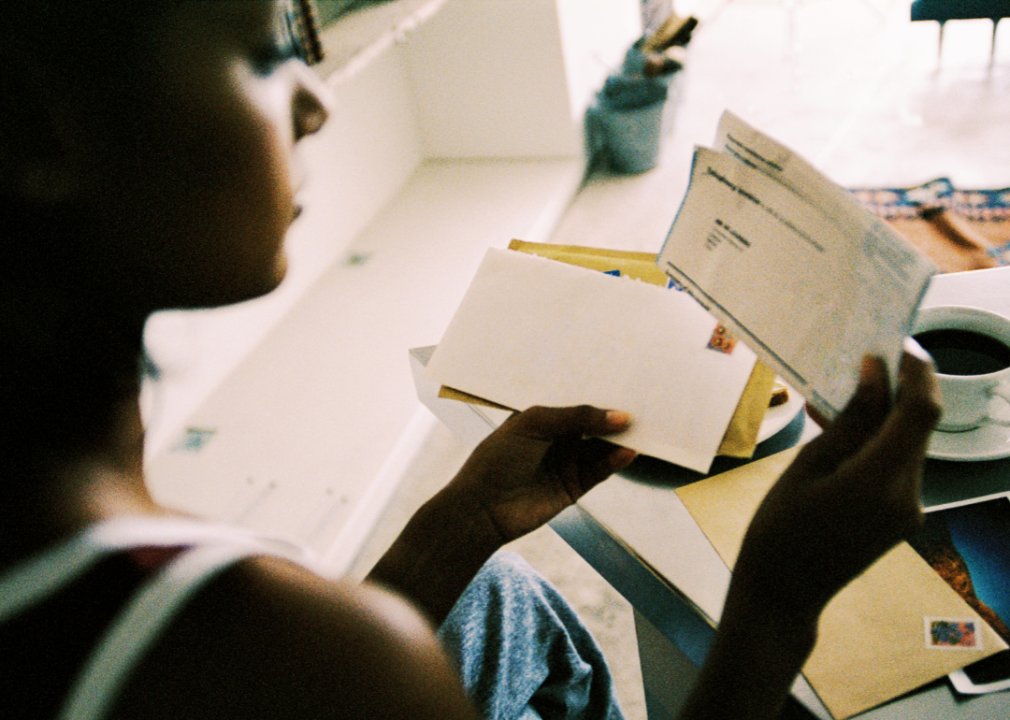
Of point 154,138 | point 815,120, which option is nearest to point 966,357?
point 154,138

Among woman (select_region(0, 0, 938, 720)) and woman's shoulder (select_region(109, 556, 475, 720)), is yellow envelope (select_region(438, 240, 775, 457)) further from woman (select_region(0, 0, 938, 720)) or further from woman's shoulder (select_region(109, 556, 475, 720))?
woman's shoulder (select_region(109, 556, 475, 720))

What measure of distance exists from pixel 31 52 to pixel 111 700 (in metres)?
0.35

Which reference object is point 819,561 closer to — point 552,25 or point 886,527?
point 886,527

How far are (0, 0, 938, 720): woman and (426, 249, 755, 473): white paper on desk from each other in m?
0.16

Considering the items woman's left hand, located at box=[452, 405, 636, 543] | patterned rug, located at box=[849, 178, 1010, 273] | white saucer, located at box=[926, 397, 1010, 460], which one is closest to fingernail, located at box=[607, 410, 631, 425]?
woman's left hand, located at box=[452, 405, 636, 543]

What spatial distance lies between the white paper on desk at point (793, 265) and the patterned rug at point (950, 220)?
1.37 m

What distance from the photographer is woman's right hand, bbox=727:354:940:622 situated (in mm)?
375

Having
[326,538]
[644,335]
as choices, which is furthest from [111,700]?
[326,538]

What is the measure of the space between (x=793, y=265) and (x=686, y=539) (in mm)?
239

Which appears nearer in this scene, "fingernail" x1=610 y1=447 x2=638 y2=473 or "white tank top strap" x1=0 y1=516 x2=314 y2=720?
"white tank top strap" x1=0 y1=516 x2=314 y2=720

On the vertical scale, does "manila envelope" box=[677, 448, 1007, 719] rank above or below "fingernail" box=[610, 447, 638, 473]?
below

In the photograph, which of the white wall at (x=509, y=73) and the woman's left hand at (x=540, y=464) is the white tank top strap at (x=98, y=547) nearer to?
the woman's left hand at (x=540, y=464)

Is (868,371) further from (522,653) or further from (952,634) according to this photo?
(522,653)

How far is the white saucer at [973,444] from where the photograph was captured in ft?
1.75
